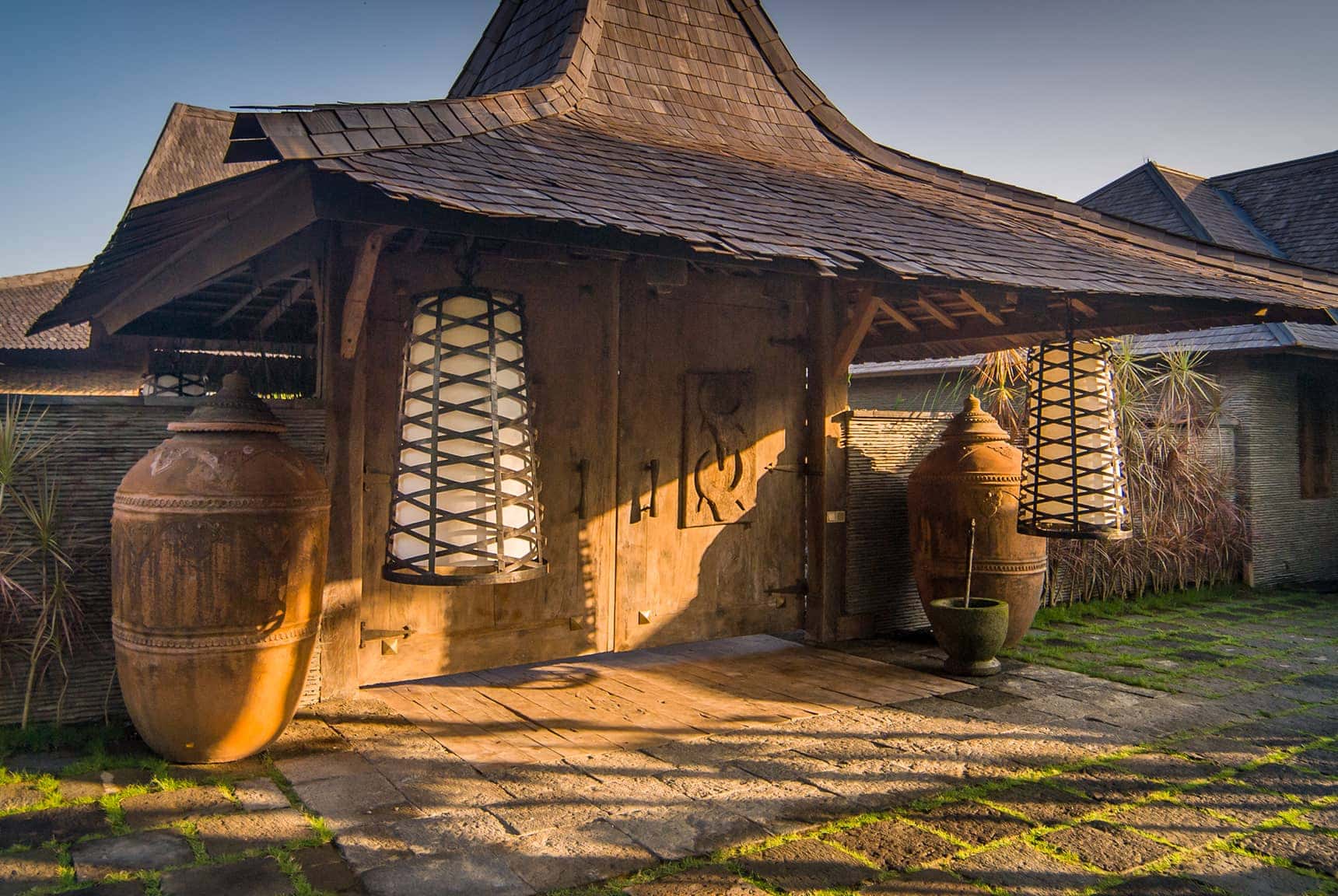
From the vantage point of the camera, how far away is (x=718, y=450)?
567 centimetres

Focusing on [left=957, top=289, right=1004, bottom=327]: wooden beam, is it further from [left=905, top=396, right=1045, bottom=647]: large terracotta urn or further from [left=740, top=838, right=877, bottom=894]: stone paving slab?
[left=740, top=838, right=877, bottom=894]: stone paving slab

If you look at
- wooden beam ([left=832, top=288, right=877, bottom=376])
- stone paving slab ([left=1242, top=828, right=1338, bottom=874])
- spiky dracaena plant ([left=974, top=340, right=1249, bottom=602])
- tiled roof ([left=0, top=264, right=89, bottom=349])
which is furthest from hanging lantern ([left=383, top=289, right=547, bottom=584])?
tiled roof ([left=0, top=264, right=89, bottom=349])

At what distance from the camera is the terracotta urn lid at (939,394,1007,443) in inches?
230

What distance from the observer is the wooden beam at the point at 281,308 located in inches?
220

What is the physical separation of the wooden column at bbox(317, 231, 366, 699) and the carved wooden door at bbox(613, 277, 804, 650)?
1485 mm

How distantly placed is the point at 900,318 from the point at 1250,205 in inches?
414

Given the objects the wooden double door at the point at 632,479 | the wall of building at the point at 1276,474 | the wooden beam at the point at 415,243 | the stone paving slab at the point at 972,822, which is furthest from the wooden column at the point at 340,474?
the wall of building at the point at 1276,474

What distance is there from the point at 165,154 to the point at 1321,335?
1800cm

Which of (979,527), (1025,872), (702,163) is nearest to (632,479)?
(702,163)

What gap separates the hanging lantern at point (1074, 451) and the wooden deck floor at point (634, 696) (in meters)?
1.10

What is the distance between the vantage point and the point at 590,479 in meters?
5.14

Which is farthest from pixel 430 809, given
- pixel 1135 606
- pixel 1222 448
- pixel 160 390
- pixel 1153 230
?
pixel 1222 448

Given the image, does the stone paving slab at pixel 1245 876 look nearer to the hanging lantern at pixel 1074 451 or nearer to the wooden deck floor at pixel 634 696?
the wooden deck floor at pixel 634 696

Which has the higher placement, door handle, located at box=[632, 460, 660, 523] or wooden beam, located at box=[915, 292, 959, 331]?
wooden beam, located at box=[915, 292, 959, 331]
